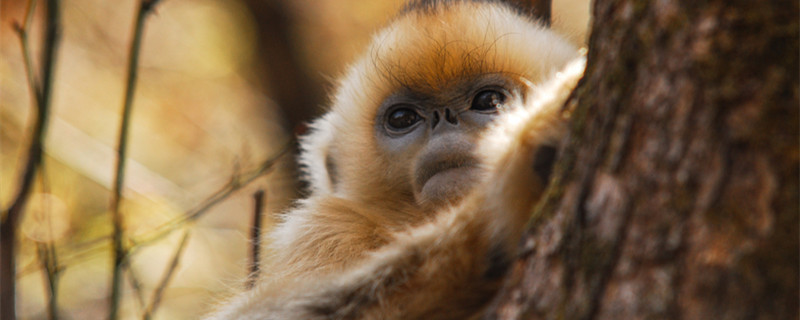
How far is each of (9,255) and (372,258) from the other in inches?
44.2

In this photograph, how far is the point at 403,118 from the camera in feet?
10.1

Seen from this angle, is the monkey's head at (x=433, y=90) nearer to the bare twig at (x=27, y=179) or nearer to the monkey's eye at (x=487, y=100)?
the monkey's eye at (x=487, y=100)

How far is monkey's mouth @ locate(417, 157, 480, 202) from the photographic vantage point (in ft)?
8.17

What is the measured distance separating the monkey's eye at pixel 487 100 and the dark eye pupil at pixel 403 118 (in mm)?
275

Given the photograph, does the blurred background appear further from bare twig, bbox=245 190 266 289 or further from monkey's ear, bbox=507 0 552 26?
bare twig, bbox=245 190 266 289

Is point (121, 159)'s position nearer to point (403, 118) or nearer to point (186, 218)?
point (186, 218)

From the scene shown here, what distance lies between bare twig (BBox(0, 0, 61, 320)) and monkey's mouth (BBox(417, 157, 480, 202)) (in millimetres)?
1232

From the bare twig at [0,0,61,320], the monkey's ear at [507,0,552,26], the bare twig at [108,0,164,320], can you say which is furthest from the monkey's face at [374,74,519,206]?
the bare twig at [0,0,61,320]

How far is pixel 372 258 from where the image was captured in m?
1.75

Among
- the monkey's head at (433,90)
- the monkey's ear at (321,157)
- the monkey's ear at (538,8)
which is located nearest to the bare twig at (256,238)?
the monkey's head at (433,90)

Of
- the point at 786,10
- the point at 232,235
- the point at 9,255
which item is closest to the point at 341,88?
the point at 9,255

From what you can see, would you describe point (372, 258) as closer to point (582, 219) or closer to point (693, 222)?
point (582, 219)

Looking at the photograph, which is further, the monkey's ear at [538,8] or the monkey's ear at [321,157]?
the monkey's ear at [321,157]

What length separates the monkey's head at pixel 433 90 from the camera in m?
2.75
